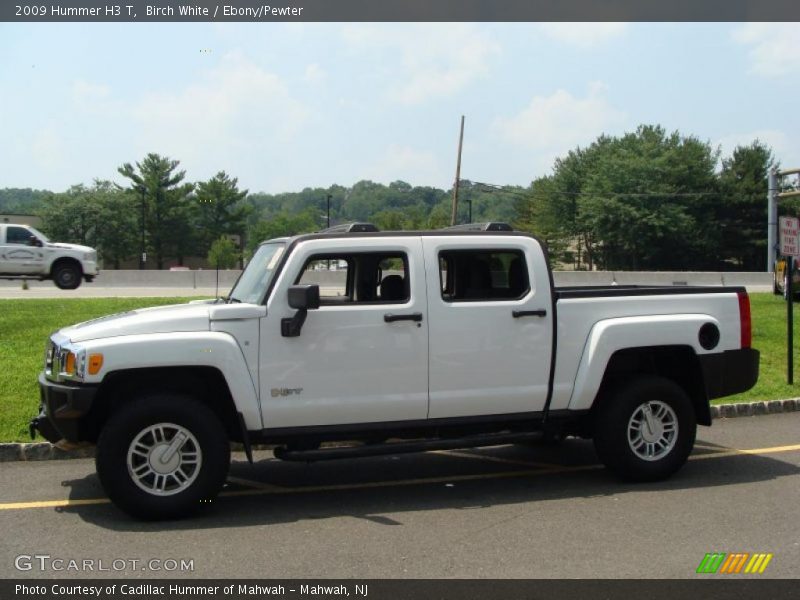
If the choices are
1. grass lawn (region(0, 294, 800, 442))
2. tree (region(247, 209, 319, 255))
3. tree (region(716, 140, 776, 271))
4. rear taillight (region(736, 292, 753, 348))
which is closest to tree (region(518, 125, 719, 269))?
tree (region(716, 140, 776, 271))

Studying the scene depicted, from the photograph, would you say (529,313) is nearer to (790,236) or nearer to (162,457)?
(162,457)

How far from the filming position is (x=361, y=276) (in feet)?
22.4

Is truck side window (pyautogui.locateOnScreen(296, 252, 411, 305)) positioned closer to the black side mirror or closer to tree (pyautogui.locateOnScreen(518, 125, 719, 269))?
the black side mirror

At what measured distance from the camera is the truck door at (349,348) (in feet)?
20.5

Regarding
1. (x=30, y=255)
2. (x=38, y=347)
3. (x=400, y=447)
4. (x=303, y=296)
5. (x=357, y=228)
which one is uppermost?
(x=30, y=255)

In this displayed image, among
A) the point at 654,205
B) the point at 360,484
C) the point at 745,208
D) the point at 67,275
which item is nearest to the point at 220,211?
the point at 654,205

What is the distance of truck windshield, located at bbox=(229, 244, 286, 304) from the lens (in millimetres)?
6523

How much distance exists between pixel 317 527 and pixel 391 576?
114 cm

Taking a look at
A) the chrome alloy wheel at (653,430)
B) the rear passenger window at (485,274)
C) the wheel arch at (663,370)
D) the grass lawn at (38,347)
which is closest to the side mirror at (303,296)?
the rear passenger window at (485,274)

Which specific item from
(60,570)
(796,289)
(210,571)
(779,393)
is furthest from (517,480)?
(796,289)
